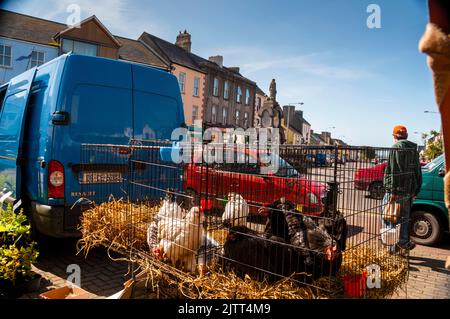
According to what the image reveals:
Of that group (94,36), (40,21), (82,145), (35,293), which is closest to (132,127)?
(82,145)

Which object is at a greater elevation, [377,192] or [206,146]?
[206,146]

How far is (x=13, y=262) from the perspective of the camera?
139 inches

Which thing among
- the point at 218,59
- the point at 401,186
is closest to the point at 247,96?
the point at 218,59

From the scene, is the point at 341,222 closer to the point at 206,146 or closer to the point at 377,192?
the point at 377,192

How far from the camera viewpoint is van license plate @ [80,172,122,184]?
4262mm

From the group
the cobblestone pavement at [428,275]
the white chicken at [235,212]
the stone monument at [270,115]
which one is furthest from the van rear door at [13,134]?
the stone monument at [270,115]

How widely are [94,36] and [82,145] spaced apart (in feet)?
70.6

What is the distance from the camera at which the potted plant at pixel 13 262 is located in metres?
3.49

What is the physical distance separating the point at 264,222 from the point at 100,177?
2461 mm

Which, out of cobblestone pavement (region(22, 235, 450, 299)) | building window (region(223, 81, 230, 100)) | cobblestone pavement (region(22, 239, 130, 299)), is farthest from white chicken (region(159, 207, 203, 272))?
building window (region(223, 81, 230, 100))

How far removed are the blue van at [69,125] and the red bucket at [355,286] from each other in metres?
3.25

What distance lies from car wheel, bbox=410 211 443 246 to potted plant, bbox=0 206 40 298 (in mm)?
6941

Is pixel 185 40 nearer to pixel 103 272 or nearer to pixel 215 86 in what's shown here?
pixel 215 86

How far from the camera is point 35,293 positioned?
12.0ft
